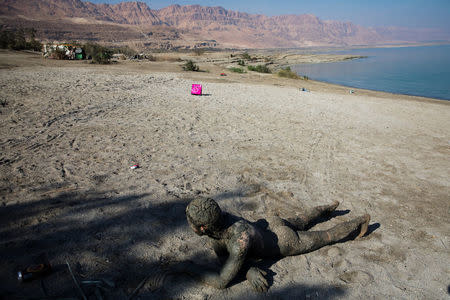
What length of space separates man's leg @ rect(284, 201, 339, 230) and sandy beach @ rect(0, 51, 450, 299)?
26cm

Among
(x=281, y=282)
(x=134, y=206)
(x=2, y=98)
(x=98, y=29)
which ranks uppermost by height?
(x=98, y=29)

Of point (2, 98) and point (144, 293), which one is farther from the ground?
point (2, 98)

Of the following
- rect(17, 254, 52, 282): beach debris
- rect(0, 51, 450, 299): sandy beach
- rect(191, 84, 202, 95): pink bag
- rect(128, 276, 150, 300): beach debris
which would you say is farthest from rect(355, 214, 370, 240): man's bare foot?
rect(191, 84, 202, 95): pink bag

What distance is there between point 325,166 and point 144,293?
4.33 metres

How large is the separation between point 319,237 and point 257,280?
3.20 ft

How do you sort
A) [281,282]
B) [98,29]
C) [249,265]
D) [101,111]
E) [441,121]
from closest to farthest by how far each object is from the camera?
[281,282]
[249,265]
[101,111]
[441,121]
[98,29]

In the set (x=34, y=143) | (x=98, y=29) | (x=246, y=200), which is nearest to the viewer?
(x=246, y=200)

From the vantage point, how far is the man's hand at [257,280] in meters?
2.45

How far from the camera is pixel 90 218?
3248 millimetres

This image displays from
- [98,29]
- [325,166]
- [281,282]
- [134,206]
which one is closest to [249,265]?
[281,282]

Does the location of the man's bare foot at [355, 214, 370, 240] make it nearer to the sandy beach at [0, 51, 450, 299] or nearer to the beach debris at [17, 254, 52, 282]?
the sandy beach at [0, 51, 450, 299]

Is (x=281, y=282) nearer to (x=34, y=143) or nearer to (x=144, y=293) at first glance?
(x=144, y=293)

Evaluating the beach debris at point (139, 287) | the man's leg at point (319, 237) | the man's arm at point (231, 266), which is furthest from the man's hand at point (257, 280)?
the beach debris at point (139, 287)

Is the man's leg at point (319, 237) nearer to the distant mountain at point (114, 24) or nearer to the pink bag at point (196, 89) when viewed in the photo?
the pink bag at point (196, 89)
